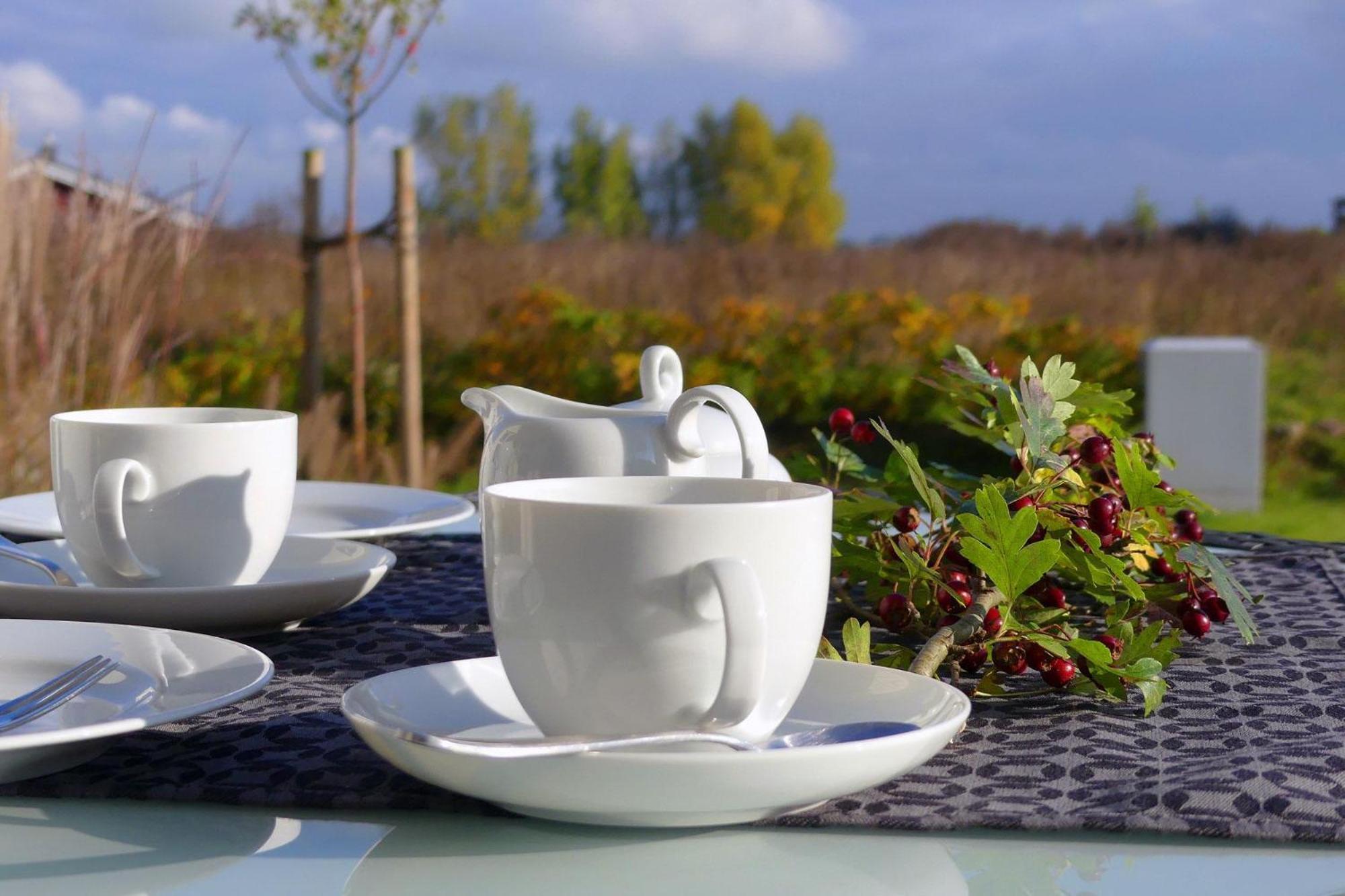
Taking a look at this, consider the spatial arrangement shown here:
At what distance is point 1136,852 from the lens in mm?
547

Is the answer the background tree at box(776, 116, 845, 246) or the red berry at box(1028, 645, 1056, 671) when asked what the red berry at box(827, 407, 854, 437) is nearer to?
the red berry at box(1028, 645, 1056, 671)

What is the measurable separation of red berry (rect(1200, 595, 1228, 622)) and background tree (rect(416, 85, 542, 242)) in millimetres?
10319

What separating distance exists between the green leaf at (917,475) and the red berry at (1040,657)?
0.09m

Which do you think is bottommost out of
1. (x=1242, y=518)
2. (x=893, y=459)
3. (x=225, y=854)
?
(x=1242, y=518)

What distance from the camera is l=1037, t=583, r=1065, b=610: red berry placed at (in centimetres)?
82

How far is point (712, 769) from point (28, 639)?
1.44 feet

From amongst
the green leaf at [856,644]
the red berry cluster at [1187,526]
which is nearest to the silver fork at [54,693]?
the green leaf at [856,644]

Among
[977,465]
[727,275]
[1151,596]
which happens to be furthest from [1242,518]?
[1151,596]

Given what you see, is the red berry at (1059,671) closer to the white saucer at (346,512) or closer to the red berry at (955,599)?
the red berry at (955,599)

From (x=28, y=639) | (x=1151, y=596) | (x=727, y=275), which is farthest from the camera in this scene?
(x=727, y=275)

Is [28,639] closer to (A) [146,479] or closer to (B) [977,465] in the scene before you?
(A) [146,479]

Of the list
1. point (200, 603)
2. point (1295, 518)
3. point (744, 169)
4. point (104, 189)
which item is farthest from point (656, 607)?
point (744, 169)

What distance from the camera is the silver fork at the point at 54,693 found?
24.8 inches

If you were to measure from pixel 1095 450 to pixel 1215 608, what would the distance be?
0.12 metres
